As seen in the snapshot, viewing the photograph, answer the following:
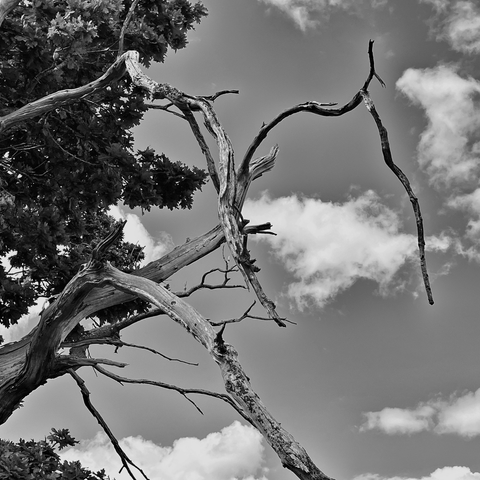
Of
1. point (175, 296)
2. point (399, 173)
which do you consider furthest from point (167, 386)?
point (399, 173)

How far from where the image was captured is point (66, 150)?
9.97m

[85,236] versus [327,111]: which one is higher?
[85,236]

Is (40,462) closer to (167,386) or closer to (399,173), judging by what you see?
(167,386)

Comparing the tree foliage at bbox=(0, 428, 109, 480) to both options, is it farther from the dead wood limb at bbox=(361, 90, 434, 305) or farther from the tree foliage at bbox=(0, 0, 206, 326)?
the dead wood limb at bbox=(361, 90, 434, 305)

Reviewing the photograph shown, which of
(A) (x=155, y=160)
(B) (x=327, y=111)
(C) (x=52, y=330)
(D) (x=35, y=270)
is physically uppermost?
(A) (x=155, y=160)

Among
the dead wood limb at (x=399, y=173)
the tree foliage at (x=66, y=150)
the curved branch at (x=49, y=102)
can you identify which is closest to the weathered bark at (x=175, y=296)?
the curved branch at (x=49, y=102)

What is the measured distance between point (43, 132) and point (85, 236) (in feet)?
→ 10.9

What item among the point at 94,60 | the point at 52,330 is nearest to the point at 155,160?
the point at 94,60

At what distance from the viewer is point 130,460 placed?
9430mm

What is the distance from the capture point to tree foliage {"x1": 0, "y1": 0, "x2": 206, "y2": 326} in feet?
30.6

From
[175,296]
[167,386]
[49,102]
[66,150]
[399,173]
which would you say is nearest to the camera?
[399,173]

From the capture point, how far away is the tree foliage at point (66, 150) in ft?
30.6

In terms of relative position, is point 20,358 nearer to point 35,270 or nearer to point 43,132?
point 35,270

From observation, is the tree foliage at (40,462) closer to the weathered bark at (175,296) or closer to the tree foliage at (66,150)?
the weathered bark at (175,296)
